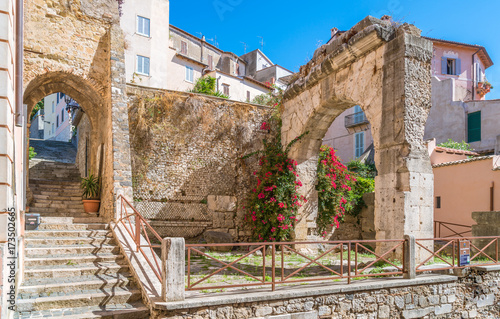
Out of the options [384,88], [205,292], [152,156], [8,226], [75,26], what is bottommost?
[205,292]

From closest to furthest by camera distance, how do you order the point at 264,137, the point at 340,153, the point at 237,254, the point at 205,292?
the point at 205,292
the point at 237,254
the point at 264,137
the point at 340,153

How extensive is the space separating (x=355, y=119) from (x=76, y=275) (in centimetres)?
1756

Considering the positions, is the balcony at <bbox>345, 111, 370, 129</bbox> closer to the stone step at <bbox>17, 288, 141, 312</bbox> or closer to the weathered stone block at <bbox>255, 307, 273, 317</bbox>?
the weathered stone block at <bbox>255, 307, 273, 317</bbox>

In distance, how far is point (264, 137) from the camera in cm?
1173

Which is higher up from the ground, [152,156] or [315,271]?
[152,156]

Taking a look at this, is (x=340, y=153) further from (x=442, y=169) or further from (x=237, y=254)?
(x=237, y=254)

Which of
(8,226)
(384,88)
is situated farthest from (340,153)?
(8,226)

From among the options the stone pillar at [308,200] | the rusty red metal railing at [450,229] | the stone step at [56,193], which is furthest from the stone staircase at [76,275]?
the rusty red metal railing at [450,229]

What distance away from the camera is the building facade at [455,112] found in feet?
55.8

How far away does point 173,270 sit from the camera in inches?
183

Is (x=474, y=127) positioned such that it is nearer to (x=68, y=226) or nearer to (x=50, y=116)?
(x=68, y=226)

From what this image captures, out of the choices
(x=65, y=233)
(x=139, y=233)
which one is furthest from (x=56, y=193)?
(x=139, y=233)

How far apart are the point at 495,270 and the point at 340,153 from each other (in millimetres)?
15270

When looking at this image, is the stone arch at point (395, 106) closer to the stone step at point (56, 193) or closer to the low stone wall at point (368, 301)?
the low stone wall at point (368, 301)
